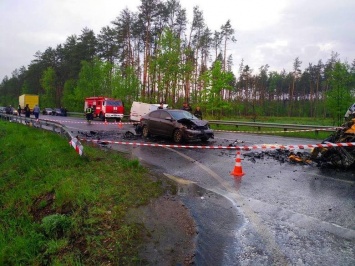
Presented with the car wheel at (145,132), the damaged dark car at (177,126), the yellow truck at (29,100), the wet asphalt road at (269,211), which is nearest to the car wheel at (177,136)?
the damaged dark car at (177,126)

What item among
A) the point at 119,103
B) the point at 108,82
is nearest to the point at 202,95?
the point at 119,103

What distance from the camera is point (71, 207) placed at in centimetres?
528

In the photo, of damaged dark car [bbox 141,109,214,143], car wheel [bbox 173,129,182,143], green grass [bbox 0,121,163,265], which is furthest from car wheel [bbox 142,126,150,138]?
green grass [bbox 0,121,163,265]

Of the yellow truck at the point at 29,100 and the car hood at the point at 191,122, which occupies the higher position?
the yellow truck at the point at 29,100

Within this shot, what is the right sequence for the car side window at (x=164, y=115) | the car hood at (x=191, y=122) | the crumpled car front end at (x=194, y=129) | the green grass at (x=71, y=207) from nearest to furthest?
1. the green grass at (x=71, y=207)
2. the crumpled car front end at (x=194, y=129)
3. the car hood at (x=191, y=122)
4. the car side window at (x=164, y=115)

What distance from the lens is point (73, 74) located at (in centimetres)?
5984

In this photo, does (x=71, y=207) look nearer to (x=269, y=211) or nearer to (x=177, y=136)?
(x=269, y=211)

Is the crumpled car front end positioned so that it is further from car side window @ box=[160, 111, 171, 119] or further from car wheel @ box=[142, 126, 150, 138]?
car wheel @ box=[142, 126, 150, 138]

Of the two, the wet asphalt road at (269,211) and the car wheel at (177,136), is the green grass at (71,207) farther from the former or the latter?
the car wheel at (177,136)

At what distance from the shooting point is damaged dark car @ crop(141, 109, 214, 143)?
12945mm

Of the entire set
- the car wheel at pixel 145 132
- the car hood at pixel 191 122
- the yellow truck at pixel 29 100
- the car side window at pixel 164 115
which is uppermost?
the yellow truck at pixel 29 100

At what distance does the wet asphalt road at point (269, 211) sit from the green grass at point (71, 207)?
0.94 meters

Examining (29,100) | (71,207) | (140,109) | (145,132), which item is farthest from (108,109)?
(71,207)

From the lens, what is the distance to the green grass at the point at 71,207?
12.3ft
